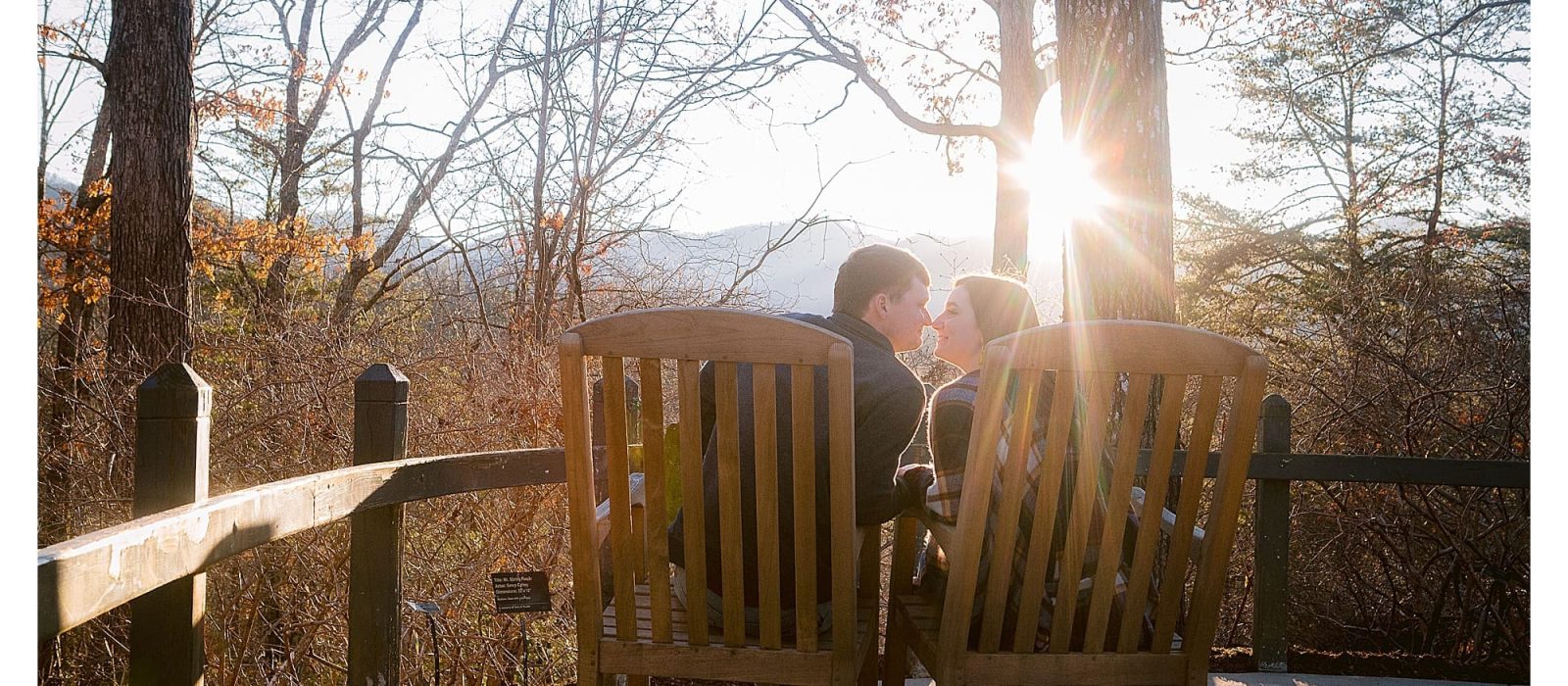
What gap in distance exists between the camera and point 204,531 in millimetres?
1590

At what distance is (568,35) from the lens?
587cm

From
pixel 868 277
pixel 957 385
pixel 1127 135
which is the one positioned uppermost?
pixel 1127 135

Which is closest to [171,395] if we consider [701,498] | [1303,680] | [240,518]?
[240,518]

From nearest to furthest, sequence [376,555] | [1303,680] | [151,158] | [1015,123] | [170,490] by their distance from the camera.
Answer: [170,490] < [376,555] < [1303,680] < [151,158] < [1015,123]

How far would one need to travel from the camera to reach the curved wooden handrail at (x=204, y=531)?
120 cm

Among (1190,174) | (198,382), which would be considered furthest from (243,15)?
(198,382)

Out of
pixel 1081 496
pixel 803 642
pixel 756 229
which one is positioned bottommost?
pixel 803 642

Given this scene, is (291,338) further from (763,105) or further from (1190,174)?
(1190,174)

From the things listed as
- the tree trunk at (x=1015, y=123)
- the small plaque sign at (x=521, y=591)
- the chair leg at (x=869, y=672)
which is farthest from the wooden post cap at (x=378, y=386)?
the tree trunk at (x=1015, y=123)

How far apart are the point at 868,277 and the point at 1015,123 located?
26.0 feet

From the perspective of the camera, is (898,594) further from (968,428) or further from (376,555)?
(376,555)

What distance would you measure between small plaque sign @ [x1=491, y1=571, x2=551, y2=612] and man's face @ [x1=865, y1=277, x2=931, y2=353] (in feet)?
3.37

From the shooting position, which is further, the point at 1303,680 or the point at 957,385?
the point at 1303,680
